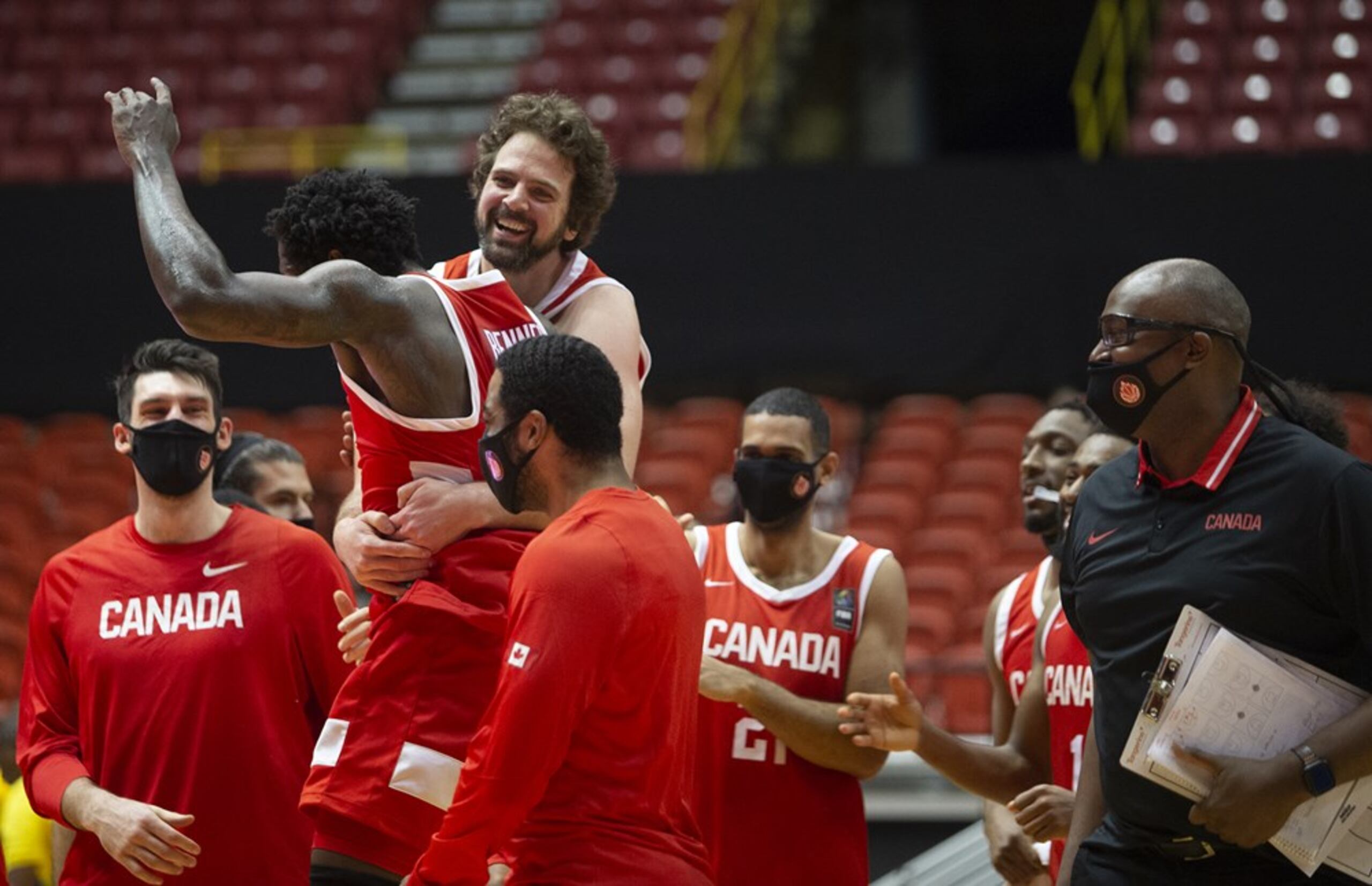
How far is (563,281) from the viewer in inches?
185

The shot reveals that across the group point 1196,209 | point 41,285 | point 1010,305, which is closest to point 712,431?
point 1010,305

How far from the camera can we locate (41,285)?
45.7ft

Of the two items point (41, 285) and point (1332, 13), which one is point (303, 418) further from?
point (1332, 13)

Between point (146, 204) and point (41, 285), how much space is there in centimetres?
1084

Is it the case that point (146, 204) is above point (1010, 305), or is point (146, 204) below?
above

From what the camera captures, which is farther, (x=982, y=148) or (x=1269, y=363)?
(x=982, y=148)

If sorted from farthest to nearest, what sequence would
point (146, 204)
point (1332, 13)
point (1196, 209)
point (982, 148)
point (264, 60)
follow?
Result: 1. point (982, 148)
2. point (264, 60)
3. point (1332, 13)
4. point (1196, 209)
5. point (146, 204)

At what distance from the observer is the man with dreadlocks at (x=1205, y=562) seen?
12.2 ft

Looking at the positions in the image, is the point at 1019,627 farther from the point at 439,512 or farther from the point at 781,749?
the point at 439,512

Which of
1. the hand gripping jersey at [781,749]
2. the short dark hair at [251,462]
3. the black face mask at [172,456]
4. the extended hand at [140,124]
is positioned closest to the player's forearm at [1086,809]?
the hand gripping jersey at [781,749]

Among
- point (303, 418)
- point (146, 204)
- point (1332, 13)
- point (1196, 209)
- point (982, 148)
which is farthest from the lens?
point (982, 148)

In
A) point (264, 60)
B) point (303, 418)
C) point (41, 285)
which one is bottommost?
point (303, 418)

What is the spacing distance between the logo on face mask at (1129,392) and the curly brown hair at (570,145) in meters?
1.41

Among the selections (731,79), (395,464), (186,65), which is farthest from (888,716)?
(186,65)
